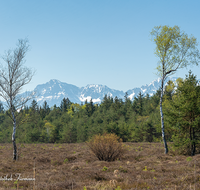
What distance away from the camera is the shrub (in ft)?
46.8

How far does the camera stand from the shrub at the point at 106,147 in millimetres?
14258

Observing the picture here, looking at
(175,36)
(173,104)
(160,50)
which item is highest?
(175,36)

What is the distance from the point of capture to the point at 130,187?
6.80 metres

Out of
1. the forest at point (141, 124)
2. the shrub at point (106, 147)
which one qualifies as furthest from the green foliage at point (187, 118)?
the shrub at point (106, 147)

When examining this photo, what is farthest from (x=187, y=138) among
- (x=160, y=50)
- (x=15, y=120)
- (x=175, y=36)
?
(x=15, y=120)

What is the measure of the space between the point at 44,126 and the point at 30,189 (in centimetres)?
6586

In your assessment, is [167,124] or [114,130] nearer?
[167,124]

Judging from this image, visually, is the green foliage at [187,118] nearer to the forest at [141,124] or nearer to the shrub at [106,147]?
the forest at [141,124]

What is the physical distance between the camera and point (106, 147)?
47.3 feet

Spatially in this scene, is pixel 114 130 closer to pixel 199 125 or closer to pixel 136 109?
pixel 136 109

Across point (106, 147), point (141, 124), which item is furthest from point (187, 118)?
point (141, 124)

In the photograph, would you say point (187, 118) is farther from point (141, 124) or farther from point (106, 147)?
point (141, 124)

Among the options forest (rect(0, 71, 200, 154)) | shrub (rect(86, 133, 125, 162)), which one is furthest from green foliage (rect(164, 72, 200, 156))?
shrub (rect(86, 133, 125, 162))

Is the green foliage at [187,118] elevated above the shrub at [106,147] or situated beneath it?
elevated above
